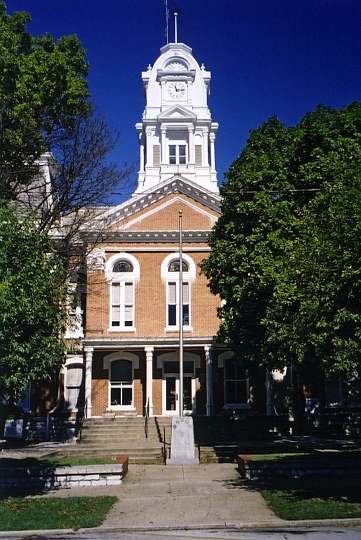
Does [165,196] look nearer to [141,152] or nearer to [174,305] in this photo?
[174,305]

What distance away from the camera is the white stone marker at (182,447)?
2103 cm

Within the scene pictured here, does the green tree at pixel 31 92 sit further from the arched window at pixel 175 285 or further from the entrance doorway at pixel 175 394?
the entrance doorway at pixel 175 394

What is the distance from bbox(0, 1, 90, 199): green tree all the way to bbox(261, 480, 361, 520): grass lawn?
12.9m

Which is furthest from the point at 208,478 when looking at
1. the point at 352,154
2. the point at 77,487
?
the point at 352,154

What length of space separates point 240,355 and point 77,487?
8.29 metres

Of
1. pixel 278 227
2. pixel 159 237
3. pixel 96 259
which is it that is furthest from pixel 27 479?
pixel 159 237

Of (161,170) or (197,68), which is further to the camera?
(197,68)

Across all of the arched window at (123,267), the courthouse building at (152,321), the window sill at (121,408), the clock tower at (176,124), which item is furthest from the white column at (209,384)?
the clock tower at (176,124)

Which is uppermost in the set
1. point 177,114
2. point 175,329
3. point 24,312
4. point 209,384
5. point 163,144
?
point 177,114

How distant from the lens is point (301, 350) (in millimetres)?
14500

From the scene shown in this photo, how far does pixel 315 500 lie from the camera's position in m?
13.1

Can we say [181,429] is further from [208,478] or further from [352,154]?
[352,154]

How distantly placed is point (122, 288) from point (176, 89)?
96.4 feet

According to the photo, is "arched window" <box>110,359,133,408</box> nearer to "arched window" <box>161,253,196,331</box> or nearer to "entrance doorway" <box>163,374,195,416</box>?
"entrance doorway" <box>163,374,195,416</box>
